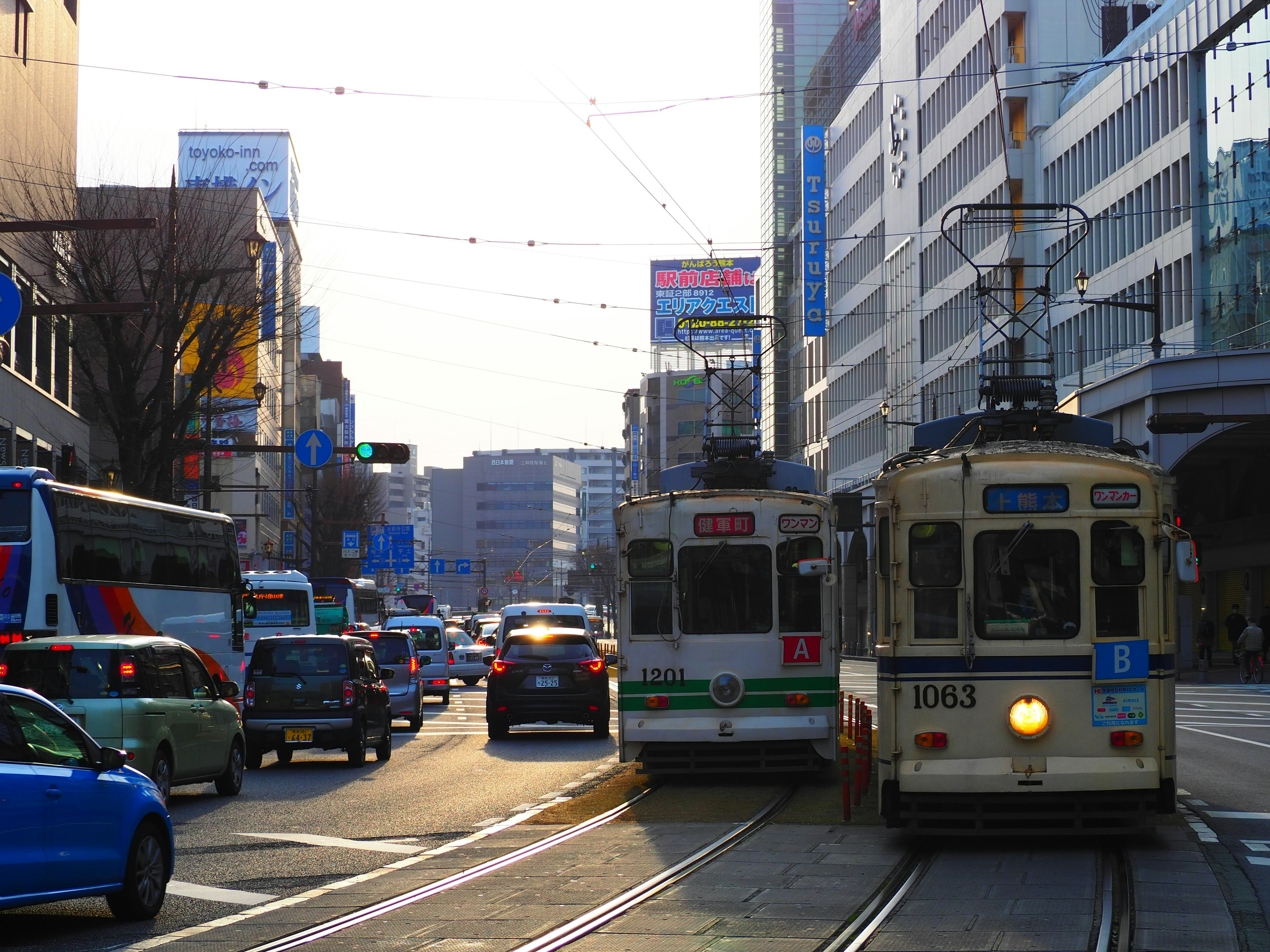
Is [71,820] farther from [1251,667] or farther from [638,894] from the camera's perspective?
[1251,667]

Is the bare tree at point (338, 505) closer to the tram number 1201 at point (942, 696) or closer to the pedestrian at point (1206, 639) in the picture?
the pedestrian at point (1206, 639)

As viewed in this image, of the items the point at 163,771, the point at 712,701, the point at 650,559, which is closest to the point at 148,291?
the point at 163,771

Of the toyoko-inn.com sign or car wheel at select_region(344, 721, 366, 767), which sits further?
the toyoko-inn.com sign

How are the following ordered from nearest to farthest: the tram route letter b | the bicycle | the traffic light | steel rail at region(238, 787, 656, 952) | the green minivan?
steel rail at region(238, 787, 656, 952)
the tram route letter b
the green minivan
the traffic light
the bicycle

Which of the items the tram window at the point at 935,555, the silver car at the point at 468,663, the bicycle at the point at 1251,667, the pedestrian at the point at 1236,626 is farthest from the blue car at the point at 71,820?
the silver car at the point at 468,663

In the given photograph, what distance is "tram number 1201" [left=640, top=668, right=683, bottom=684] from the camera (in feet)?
57.0

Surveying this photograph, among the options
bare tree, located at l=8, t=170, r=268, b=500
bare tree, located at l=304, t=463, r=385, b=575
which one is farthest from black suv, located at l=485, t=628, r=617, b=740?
bare tree, located at l=304, t=463, r=385, b=575

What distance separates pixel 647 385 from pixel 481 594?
28973 mm

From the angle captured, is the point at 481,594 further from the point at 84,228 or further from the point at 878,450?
the point at 84,228

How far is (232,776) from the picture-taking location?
61.3 ft

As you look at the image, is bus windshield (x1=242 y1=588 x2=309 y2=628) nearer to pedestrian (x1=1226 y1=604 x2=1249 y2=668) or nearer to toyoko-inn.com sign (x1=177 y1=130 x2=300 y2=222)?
pedestrian (x1=1226 y1=604 x2=1249 y2=668)

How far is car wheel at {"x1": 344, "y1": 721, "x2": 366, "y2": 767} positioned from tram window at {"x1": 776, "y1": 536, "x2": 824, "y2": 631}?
7222 mm

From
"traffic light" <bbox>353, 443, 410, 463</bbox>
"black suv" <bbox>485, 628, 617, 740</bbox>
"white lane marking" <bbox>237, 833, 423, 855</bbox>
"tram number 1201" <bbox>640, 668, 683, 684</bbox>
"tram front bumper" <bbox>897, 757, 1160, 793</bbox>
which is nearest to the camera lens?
"tram front bumper" <bbox>897, 757, 1160, 793</bbox>

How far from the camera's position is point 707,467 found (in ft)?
69.1
